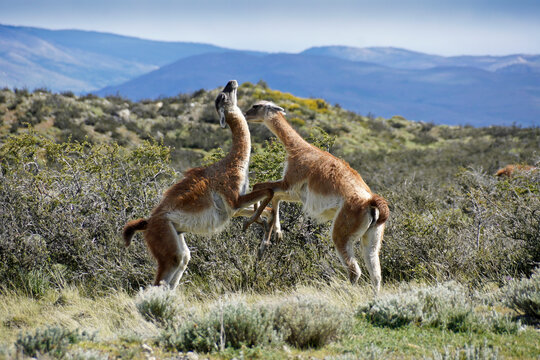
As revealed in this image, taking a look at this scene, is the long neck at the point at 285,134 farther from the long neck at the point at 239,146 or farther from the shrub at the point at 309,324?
the shrub at the point at 309,324

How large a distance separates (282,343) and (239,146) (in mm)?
2632

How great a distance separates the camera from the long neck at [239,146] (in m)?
6.12

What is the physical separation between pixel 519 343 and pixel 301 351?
2.13m

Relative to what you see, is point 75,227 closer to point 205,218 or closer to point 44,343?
point 205,218

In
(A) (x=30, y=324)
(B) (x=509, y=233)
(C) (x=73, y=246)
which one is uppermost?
(B) (x=509, y=233)

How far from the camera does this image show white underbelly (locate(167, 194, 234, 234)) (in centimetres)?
589

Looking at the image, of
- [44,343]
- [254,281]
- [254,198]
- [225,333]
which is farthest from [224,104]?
[44,343]

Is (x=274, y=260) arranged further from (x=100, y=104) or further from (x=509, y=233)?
(x=100, y=104)

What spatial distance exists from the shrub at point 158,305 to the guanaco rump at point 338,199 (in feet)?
5.36

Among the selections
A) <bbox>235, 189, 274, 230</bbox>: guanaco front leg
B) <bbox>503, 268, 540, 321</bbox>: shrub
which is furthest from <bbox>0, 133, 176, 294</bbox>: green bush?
<bbox>503, 268, 540, 321</bbox>: shrub

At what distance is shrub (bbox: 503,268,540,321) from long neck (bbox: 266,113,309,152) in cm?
313

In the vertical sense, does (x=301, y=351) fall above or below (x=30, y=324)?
above

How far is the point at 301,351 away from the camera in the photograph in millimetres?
4543

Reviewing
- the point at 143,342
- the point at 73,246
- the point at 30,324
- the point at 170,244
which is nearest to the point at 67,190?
the point at 73,246
